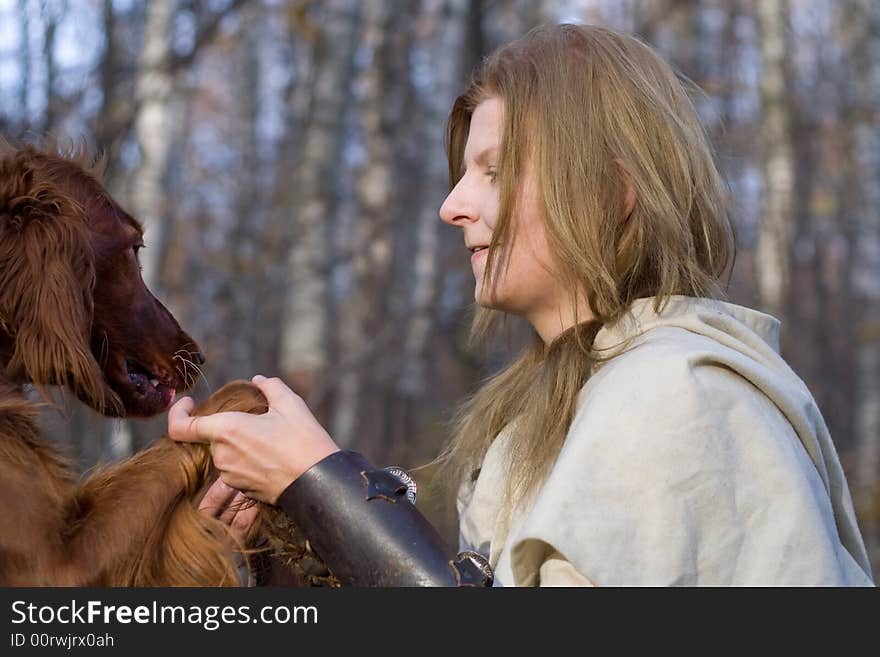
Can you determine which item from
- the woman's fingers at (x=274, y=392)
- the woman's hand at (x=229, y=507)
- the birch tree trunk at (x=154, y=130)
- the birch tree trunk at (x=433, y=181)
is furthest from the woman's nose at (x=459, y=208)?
the birch tree trunk at (x=433, y=181)

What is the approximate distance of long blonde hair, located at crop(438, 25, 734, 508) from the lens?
2.32m

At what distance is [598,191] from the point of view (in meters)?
2.33

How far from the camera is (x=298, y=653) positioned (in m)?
2.02

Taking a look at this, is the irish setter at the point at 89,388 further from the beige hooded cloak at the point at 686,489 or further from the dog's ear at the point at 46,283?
the beige hooded cloak at the point at 686,489

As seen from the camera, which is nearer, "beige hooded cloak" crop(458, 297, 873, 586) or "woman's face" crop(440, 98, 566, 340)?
"beige hooded cloak" crop(458, 297, 873, 586)

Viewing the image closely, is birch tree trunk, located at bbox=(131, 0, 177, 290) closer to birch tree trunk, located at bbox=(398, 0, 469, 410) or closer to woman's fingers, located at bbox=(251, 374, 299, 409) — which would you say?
birch tree trunk, located at bbox=(398, 0, 469, 410)

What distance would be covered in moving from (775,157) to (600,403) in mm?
11400

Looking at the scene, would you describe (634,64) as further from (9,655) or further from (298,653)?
(9,655)

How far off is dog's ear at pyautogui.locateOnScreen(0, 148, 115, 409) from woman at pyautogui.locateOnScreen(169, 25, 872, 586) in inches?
11.4

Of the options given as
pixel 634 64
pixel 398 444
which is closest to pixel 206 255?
pixel 398 444

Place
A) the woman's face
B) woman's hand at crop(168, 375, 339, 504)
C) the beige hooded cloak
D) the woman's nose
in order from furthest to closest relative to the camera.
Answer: the woman's nose < the woman's face < woman's hand at crop(168, 375, 339, 504) < the beige hooded cloak

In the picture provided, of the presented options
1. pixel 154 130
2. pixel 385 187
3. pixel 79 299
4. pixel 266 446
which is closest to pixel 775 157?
pixel 385 187

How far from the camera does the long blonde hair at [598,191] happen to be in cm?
232

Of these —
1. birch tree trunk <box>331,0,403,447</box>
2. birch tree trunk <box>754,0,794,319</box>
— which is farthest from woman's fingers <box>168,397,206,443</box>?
birch tree trunk <box>754,0,794,319</box>
